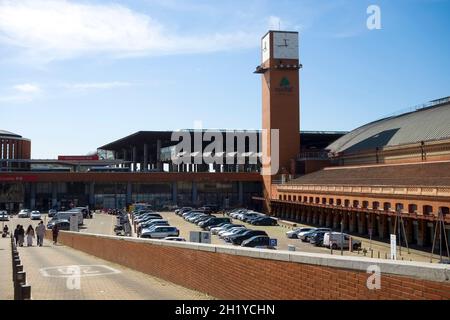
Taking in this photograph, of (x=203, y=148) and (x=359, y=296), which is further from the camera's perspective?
(x=203, y=148)

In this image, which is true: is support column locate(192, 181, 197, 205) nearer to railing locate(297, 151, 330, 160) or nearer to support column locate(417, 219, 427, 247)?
railing locate(297, 151, 330, 160)

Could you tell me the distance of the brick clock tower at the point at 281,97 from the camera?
297 ft

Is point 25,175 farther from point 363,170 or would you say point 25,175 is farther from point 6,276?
point 6,276

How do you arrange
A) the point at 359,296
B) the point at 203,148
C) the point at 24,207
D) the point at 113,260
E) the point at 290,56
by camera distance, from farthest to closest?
the point at 203,148 < the point at 24,207 < the point at 290,56 < the point at 113,260 < the point at 359,296

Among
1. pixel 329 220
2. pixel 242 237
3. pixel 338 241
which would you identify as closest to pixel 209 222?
pixel 329 220

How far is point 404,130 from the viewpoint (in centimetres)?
7606

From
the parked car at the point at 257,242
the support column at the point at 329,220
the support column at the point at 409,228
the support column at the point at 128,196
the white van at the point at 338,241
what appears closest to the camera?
the parked car at the point at 257,242

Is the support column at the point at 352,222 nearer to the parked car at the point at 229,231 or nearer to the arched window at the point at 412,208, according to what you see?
the arched window at the point at 412,208

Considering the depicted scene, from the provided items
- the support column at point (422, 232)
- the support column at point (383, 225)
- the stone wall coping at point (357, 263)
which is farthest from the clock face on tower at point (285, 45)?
the stone wall coping at point (357, 263)

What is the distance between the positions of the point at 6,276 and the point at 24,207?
276 ft

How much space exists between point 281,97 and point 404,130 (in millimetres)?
22772

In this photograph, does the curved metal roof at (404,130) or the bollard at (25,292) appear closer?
the bollard at (25,292)
